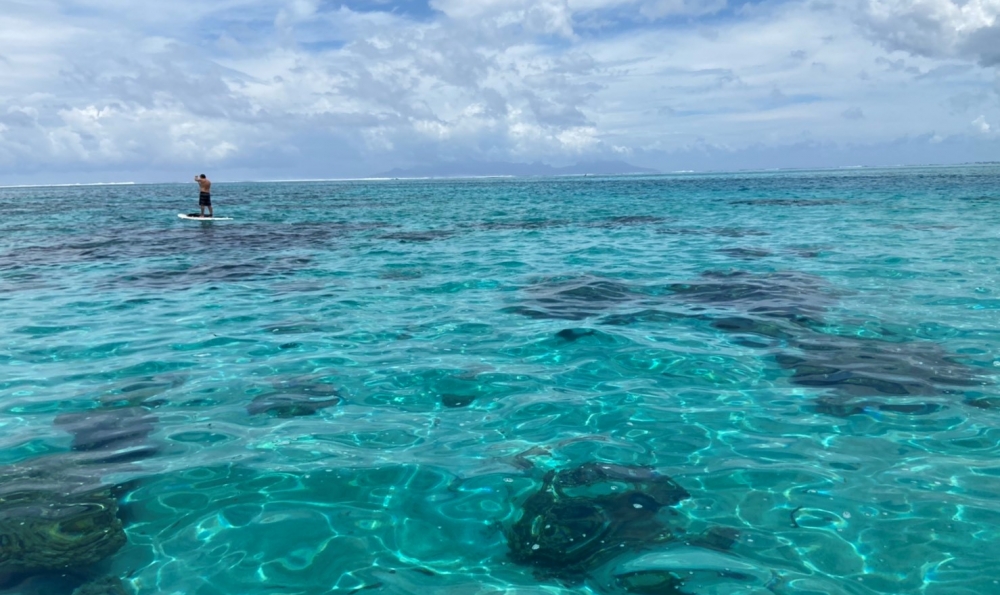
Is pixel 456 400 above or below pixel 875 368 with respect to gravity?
below

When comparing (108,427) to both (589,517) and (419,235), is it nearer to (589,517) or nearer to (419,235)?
(589,517)

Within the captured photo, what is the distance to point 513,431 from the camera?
777cm

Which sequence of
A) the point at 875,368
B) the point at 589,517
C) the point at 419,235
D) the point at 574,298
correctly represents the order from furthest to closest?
the point at 419,235 < the point at 574,298 < the point at 875,368 < the point at 589,517

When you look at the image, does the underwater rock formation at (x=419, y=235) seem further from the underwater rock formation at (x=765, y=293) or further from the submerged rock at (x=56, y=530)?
the submerged rock at (x=56, y=530)

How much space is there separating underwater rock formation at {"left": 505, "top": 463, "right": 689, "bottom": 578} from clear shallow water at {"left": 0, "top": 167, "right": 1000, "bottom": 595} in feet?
0.09

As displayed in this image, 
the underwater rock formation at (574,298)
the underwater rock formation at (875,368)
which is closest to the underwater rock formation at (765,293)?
the underwater rock formation at (574,298)

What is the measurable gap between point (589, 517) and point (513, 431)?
1.95 metres

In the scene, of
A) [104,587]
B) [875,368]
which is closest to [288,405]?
[104,587]

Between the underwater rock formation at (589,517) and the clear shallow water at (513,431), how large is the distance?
0.03 meters

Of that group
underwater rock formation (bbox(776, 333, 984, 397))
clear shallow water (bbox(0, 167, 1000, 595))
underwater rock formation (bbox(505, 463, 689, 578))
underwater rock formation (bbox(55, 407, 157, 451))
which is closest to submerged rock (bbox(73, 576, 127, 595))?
clear shallow water (bbox(0, 167, 1000, 595))

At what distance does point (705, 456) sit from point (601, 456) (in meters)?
1.05

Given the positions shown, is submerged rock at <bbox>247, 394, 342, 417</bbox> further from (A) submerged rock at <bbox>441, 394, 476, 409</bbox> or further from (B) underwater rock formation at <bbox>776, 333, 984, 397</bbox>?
(B) underwater rock formation at <bbox>776, 333, 984, 397</bbox>

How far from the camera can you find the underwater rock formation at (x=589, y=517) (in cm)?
547

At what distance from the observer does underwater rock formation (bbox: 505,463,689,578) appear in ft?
18.0
